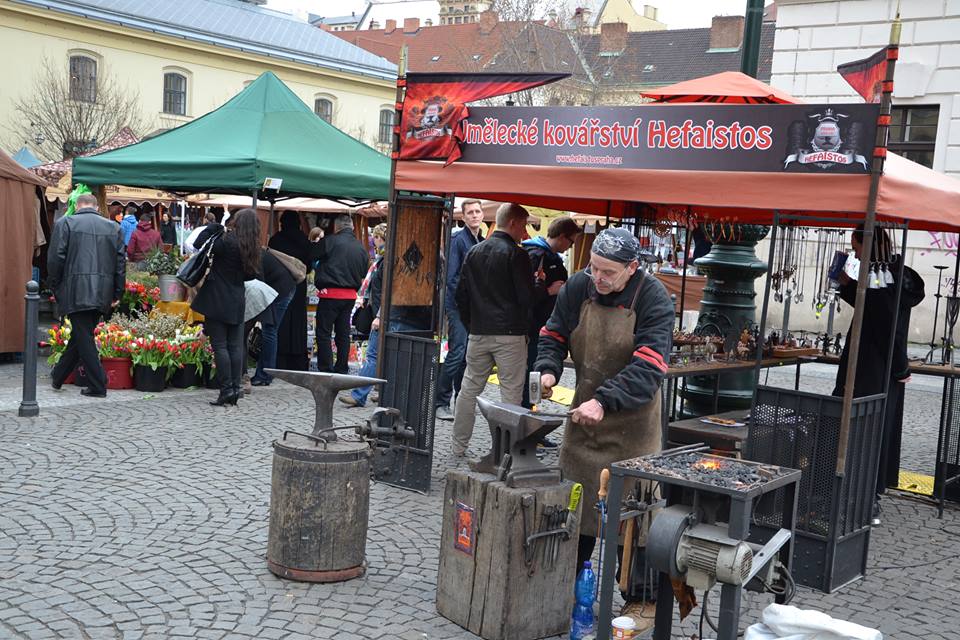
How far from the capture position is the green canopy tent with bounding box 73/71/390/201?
384 inches

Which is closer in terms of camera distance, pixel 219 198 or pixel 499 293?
pixel 499 293


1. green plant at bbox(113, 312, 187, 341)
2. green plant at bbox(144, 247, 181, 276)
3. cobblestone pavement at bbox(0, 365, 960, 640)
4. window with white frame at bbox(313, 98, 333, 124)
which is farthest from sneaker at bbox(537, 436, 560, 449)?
window with white frame at bbox(313, 98, 333, 124)

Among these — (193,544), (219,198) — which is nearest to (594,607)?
(193,544)

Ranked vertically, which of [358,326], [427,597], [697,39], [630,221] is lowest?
[427,597]

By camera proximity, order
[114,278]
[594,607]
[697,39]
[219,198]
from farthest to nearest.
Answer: [697,39], [219,198], [114,278], [594,607]

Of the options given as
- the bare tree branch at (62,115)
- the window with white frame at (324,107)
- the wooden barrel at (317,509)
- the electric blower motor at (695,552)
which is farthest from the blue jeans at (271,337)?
the window with white frame at (324,107)

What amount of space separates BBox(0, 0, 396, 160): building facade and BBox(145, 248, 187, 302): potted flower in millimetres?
21151

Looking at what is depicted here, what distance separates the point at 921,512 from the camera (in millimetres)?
7039

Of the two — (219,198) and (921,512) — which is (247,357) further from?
(219,198)

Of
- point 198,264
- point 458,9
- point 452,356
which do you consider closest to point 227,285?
point 198,264

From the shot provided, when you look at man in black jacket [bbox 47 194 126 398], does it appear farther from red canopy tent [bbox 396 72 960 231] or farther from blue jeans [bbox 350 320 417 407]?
red canopy tent [bbox 396 72 960 231]

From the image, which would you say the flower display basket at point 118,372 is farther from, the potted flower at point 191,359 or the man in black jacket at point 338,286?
the man in black jacket at point 338,286

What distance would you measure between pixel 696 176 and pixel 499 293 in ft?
6.40

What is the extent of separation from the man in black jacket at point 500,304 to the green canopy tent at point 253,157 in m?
3.24
